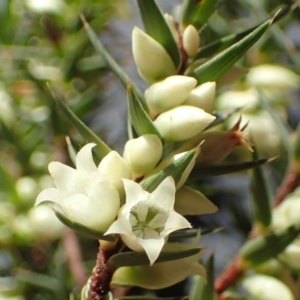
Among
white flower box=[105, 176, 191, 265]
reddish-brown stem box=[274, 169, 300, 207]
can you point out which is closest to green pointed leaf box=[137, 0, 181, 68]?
white flower box=[105, 176, 191, 265]

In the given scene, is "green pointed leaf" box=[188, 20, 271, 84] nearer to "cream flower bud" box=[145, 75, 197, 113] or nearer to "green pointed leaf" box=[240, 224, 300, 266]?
"cream flower bud" box=[145, 75, 197, 113]

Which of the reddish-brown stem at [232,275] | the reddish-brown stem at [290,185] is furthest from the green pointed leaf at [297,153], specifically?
the reddish-brown stem at [232,275]

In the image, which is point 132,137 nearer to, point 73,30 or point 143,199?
point 143,199

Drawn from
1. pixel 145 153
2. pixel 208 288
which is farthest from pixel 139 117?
pixel 208 288

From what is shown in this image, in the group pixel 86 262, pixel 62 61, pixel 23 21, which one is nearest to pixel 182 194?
pixel 86 262

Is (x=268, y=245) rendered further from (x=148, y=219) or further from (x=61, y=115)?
(x=61, y=115)

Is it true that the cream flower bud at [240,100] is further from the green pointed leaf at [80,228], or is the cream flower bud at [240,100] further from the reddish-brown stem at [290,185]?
the green pointed leaf at [80,228]
